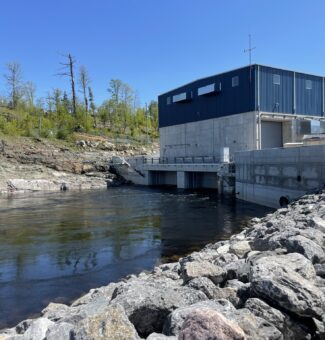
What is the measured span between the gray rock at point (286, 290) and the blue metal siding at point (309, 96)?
3280cm

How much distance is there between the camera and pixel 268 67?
33344 millimetres

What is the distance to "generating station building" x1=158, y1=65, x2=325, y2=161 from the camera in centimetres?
3322

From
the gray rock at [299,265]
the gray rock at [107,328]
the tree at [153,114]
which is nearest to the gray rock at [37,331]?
the gray rock at [107,328]

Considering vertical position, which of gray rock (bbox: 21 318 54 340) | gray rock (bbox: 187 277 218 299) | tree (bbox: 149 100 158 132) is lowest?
gray rock (bbox: 21 318 54 340)

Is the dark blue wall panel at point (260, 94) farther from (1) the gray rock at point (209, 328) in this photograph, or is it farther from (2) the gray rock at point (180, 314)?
(1) the gray rock at point (209, 328)

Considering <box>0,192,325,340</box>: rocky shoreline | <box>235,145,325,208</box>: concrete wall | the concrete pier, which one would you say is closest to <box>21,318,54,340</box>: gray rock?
<box>0,192,325,340</box>: rocky shoreline

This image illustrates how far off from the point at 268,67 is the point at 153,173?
1821 centimetres

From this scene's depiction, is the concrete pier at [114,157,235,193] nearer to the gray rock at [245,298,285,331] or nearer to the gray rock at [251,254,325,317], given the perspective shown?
the gray rock at [251,254,325,317]

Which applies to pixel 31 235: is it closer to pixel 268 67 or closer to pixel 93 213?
pixel 93 213

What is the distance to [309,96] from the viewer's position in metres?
35.8

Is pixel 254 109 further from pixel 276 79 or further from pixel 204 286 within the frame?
pixel 204 286

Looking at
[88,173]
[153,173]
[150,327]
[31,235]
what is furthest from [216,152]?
[150,327]

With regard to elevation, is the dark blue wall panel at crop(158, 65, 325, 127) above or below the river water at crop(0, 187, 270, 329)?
above

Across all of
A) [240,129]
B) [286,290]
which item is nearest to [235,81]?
[240,129]
